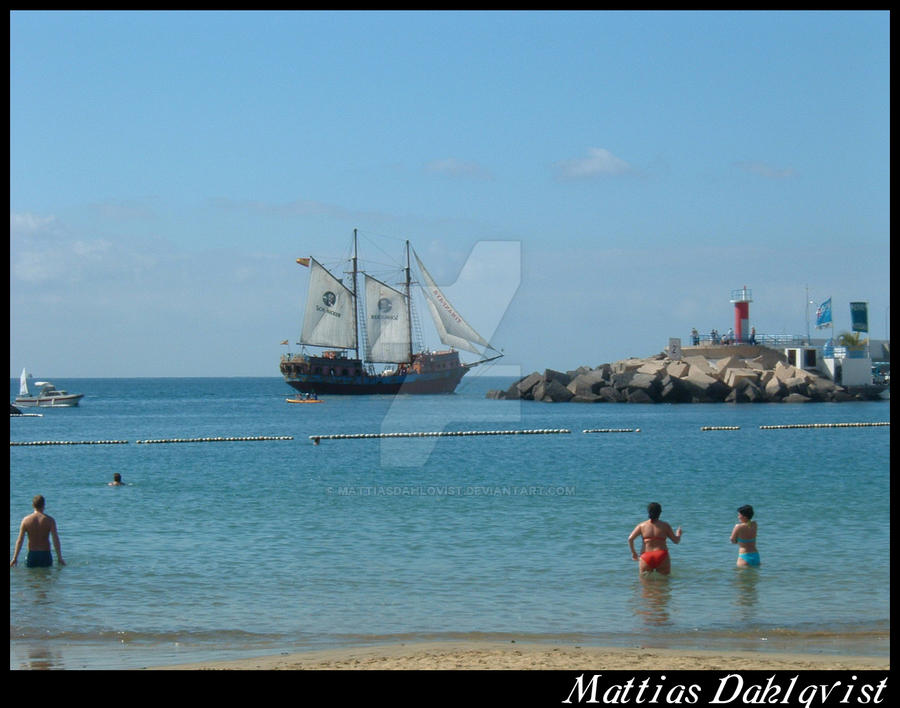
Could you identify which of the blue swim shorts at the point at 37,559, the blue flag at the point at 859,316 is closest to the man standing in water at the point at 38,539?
the blue swim shorts at the point at 37,559

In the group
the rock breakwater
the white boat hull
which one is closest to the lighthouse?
the rock breakwater

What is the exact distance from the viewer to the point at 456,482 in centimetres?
3136

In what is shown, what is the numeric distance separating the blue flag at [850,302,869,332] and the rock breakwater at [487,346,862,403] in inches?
306

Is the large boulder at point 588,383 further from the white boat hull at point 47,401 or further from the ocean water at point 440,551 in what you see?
the white boat hull at point 47,401

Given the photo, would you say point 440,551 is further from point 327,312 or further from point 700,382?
point 327,312

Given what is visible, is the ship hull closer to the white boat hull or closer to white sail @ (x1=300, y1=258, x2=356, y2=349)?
white sail @ (x1=300, y1=258, x2=356, y2=349)

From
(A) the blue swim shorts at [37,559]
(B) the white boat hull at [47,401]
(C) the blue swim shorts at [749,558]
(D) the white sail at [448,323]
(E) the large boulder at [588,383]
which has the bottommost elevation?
(C) the blue swim shorts at [749,558]

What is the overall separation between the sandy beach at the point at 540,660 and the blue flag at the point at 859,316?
84.2 metres

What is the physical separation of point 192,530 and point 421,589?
827 centimetres

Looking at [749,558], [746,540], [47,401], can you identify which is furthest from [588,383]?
[746,540]

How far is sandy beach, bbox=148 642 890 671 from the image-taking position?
9203 millimetres

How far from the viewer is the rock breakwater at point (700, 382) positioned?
78.9m
